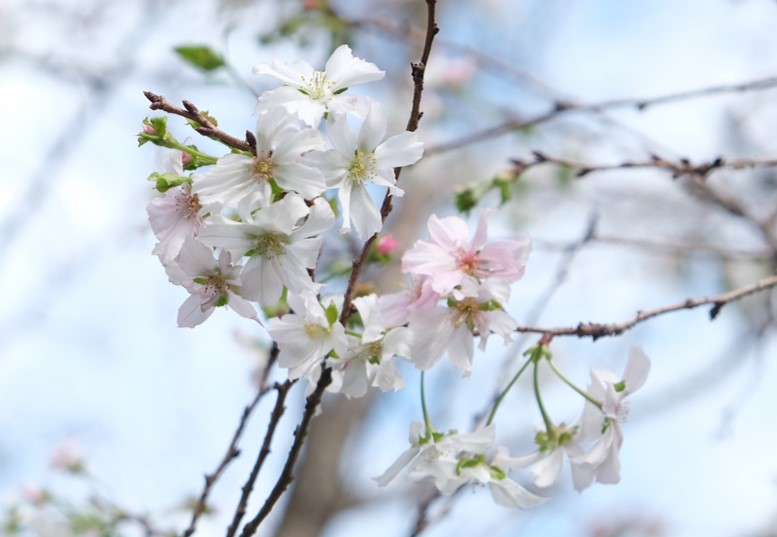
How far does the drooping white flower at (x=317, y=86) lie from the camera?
2.45 ft

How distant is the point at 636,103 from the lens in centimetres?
149

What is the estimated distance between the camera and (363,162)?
785mm

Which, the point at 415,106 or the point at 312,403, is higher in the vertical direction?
the point at 415,106

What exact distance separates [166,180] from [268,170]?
0.36 ft

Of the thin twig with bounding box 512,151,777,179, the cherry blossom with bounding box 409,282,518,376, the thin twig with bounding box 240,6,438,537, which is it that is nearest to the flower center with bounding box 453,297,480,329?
the cherry blossom with bounding box 409,282,518,376

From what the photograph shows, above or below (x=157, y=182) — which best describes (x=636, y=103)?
above

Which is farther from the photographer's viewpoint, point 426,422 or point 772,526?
point 772,526

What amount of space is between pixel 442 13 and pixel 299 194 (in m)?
6.75

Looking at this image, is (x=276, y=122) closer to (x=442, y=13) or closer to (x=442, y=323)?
(x=442, y=323)

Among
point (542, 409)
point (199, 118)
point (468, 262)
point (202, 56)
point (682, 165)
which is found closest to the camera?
point (199, 118)

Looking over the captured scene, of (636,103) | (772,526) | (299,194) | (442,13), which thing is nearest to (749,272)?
(772,526)

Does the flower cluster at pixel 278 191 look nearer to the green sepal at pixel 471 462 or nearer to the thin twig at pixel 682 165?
the green sepal at pixel 471 462

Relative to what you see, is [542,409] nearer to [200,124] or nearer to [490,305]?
[490,305]

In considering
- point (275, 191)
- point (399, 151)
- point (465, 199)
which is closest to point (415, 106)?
point (399, 151)
